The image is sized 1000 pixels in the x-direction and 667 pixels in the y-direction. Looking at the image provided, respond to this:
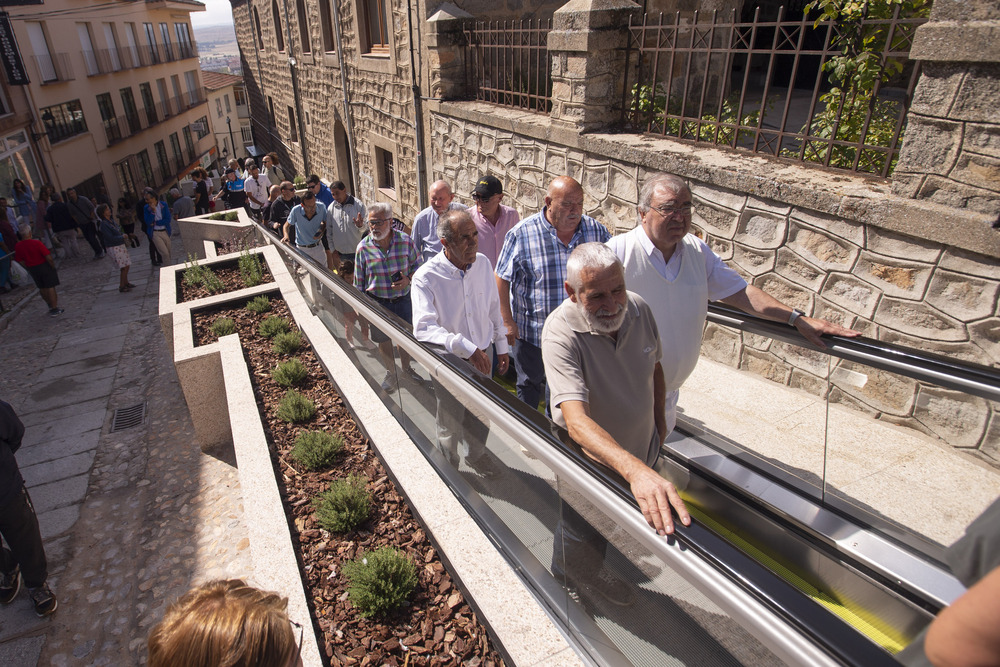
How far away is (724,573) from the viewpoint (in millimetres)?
1371

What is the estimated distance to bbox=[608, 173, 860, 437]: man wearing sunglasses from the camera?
9.25 ft

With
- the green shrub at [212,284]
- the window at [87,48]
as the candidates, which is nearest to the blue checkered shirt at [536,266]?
the green shrub at [212,284]

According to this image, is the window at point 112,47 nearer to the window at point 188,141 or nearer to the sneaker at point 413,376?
the window at point 188,141

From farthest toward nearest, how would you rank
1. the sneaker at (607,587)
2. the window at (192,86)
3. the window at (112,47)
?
the window at (192,86) < the window at (112,47) < the sneaker at (607,587)

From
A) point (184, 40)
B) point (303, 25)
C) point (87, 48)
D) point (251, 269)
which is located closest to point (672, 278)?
point (251, 269)

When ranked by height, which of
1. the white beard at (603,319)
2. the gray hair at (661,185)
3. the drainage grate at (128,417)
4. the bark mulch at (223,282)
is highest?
the gray hair at (661,185)

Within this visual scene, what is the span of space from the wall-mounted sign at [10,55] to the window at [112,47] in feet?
34.4

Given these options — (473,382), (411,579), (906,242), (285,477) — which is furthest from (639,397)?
(906,242)

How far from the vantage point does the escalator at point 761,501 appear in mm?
1433

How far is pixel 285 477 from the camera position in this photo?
10.8ft

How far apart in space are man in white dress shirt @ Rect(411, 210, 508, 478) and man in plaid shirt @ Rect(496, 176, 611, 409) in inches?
6.3

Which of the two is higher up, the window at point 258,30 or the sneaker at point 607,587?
the window at point 258,30

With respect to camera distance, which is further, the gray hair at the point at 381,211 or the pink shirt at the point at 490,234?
the pink shirt at the point at 490,234

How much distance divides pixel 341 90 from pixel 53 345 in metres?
7.89
